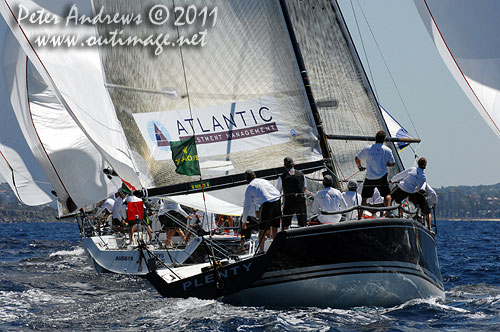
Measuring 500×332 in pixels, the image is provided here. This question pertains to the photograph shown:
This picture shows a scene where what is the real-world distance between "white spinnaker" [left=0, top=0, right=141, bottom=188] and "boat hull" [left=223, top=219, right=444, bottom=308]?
3.63 meters

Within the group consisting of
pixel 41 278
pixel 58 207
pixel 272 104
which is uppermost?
pixel 272 104

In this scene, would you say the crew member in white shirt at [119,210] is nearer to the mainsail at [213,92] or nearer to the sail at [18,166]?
the sail at [18,166]

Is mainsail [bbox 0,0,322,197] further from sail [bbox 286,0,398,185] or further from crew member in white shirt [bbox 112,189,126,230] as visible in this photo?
crew member in white shirt [bbox 112,189,126,230]

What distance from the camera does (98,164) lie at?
70.8ft

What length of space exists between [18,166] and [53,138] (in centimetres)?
423

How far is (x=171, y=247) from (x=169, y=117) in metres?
4.56

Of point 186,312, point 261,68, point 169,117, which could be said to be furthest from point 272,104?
point 186,312

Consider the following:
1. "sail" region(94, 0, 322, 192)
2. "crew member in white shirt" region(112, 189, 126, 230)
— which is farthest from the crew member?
"crew member in white shirt" region(112, 189, 126, 230)

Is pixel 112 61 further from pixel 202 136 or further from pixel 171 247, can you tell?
pixel 171 247

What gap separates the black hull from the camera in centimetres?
1096

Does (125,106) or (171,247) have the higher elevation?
(125,106)

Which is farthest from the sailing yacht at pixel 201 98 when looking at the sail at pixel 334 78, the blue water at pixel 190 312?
the blue water at pixel 190 312

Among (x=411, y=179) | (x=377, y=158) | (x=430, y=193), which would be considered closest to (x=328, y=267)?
(x=377, y=158)

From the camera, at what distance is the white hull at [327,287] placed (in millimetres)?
10984
